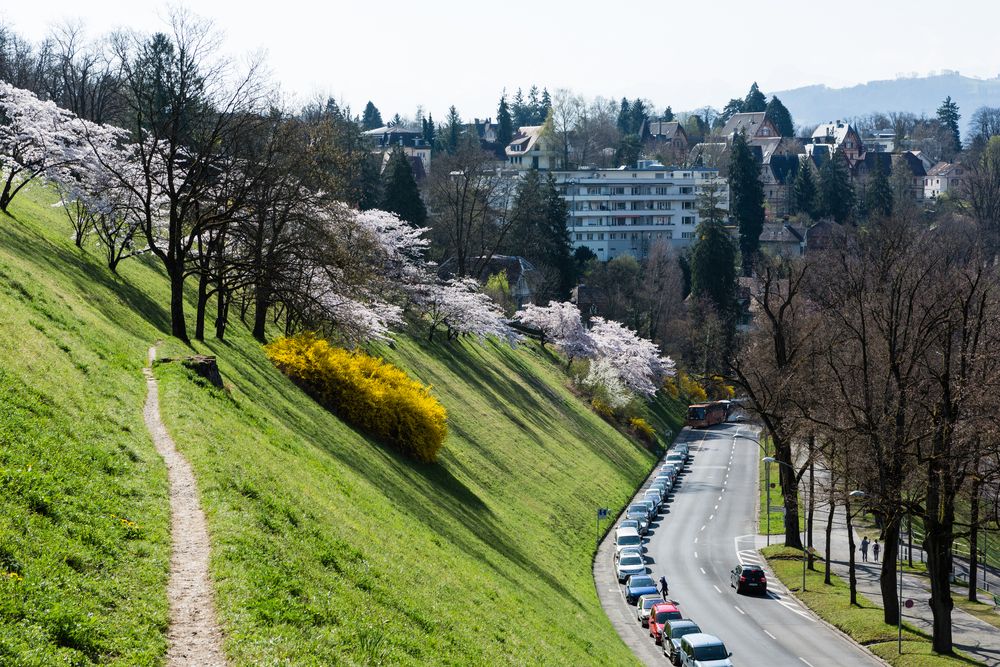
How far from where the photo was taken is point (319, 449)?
88.2 feet

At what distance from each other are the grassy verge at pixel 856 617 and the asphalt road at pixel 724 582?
0.44m

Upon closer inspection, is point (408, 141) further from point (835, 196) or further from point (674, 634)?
point (674, 634)

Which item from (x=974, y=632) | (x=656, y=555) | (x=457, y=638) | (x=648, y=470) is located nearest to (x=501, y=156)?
(x=648, y=470)

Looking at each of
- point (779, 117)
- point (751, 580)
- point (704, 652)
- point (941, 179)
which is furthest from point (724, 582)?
point (779, 117)

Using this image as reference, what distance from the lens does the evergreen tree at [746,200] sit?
115812 millimetres

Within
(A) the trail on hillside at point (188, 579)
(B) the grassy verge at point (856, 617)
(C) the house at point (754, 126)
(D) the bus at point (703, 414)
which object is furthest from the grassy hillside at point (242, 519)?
(C) the house at point (754, 126)

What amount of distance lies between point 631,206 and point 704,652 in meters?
106

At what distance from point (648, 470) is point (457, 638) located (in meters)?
46.4

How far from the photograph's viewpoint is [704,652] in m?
25.8

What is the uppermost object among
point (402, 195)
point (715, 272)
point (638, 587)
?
point (402, 195)

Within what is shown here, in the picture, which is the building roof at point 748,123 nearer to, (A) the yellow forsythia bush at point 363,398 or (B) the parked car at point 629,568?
(B) the parked car at point 629,568

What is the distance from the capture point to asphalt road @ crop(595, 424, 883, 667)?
29266 mm

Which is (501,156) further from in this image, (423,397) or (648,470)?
(423,397)

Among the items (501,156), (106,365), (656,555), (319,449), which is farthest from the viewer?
(501,156)
